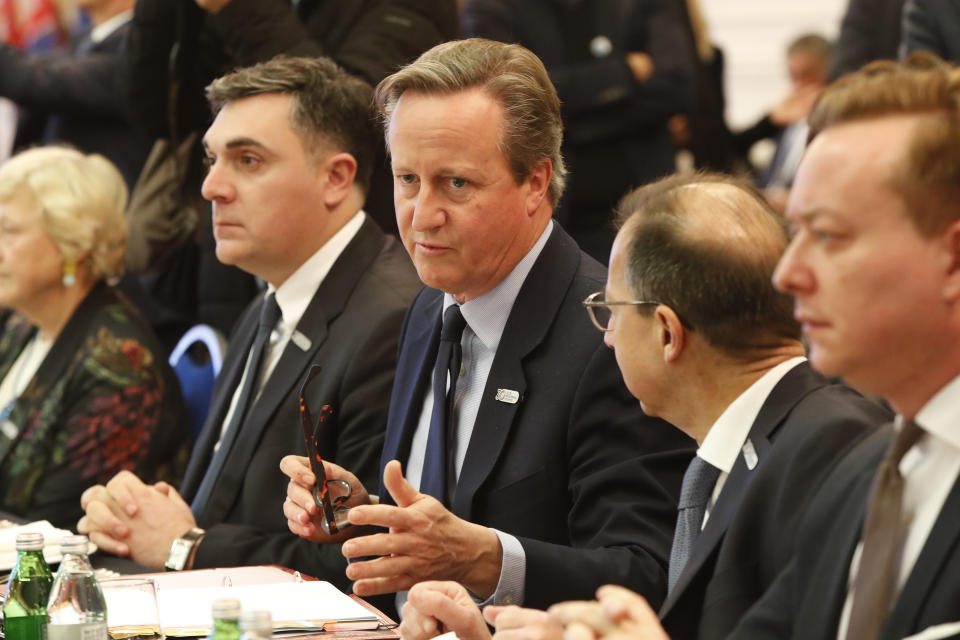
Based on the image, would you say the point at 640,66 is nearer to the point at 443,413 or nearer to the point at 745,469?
the point at 443,413

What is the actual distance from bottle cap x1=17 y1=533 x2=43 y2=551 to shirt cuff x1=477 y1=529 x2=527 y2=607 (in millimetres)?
735

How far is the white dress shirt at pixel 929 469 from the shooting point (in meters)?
1.53

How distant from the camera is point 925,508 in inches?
61.2

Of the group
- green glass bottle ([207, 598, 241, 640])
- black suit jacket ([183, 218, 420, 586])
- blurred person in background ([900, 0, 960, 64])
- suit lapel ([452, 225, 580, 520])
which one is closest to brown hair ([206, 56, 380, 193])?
black suit jacket ([183, 218, 420, 586])

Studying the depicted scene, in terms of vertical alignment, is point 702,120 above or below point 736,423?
above

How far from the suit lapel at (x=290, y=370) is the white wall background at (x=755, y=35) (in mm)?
5019

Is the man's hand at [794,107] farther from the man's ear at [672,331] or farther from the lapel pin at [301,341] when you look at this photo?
the man's ear at [672,331]

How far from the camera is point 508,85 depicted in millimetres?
2660

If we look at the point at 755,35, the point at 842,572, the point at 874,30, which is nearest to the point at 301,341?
the point at 842,572

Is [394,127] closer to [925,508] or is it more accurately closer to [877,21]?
[925,508]

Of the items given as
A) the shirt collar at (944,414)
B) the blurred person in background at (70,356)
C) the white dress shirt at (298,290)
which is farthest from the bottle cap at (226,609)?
the blurred person in background at (70,356)

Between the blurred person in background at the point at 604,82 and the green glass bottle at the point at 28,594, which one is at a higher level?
the blurred person in background at the point at 604,82

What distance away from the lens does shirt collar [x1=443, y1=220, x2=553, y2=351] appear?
2.69 metres

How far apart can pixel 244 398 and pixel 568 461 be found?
1039mm
